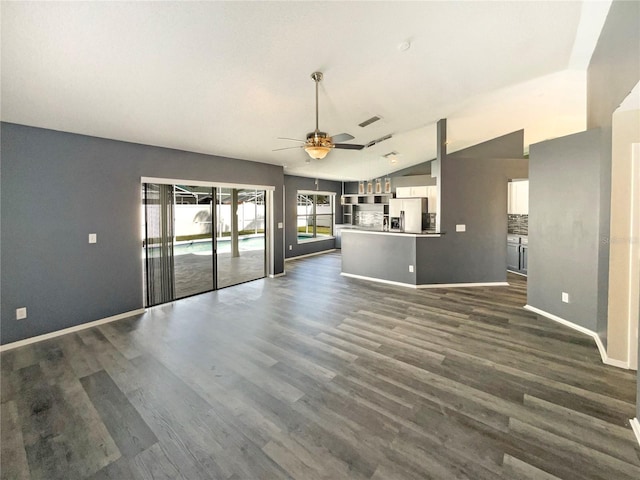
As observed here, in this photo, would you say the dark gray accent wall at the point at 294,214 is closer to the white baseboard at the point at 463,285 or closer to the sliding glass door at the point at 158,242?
the sliding glass door at the point at 158,242

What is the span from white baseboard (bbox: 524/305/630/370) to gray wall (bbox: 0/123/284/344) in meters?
5.91

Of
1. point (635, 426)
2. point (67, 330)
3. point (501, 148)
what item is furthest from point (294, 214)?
point (635, 426)

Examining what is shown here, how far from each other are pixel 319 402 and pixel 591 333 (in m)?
3.51

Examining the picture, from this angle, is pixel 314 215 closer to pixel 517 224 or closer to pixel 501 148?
pixel 501 148

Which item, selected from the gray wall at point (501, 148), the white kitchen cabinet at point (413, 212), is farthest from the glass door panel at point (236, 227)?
the gray wall at point (501, 148)

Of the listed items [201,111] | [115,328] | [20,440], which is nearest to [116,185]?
[201,111]

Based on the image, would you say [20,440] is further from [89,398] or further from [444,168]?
[444,168]

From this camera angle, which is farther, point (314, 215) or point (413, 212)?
point (314, 215)

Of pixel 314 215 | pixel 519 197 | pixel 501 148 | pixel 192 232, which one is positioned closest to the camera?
pixel 501 148

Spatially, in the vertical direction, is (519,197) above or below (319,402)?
above

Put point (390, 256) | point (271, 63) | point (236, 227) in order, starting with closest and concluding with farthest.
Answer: point (271, 63) → point (390, 256) → point (236, 227)

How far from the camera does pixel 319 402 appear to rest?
2.23 meters

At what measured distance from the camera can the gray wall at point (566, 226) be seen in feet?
11.0

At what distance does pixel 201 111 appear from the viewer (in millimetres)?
3502
